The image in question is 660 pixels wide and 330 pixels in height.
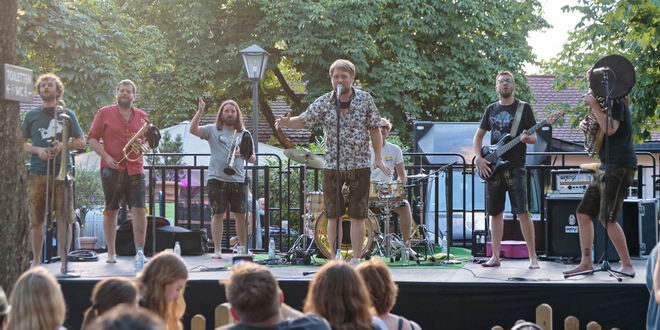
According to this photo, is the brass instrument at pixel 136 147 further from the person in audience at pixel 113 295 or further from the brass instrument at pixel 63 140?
the person in audience at pixel 113 295

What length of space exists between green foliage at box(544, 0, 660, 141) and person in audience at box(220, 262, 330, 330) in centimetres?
1092

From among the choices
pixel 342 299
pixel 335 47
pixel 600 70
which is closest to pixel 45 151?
pixel 342 299

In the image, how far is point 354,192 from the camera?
26.4 feet

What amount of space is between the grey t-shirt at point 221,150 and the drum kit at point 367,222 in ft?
2.06

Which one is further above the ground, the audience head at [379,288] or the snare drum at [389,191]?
the snare drum at [389,191]

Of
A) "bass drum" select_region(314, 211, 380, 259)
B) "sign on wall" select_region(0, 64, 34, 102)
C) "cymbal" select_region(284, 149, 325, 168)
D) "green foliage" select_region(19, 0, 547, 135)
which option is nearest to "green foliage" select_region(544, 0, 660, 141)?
"green foliage" select_region(19, 0, 547, 135)

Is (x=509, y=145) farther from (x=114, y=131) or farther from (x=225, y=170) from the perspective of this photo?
(x=114, y=131)

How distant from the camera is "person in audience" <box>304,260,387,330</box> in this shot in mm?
3938

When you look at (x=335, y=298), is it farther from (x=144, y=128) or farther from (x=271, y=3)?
(x=271, y=3)

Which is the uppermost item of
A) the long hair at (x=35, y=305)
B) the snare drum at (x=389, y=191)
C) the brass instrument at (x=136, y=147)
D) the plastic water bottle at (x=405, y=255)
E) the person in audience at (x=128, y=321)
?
the brass instrument at (x=136, y=147)

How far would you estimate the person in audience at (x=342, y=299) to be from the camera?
12.9 feet

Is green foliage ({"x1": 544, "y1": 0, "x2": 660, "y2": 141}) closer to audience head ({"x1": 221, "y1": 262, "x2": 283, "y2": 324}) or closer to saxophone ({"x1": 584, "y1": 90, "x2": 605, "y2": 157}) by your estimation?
saxophone ({"x1": 584, "y1": 90, "x2": 605, "y2": 157})

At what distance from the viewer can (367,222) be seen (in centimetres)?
Result: 953

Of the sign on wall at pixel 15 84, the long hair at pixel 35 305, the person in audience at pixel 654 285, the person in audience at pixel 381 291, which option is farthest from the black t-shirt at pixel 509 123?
the long hair at pixel 35 305
